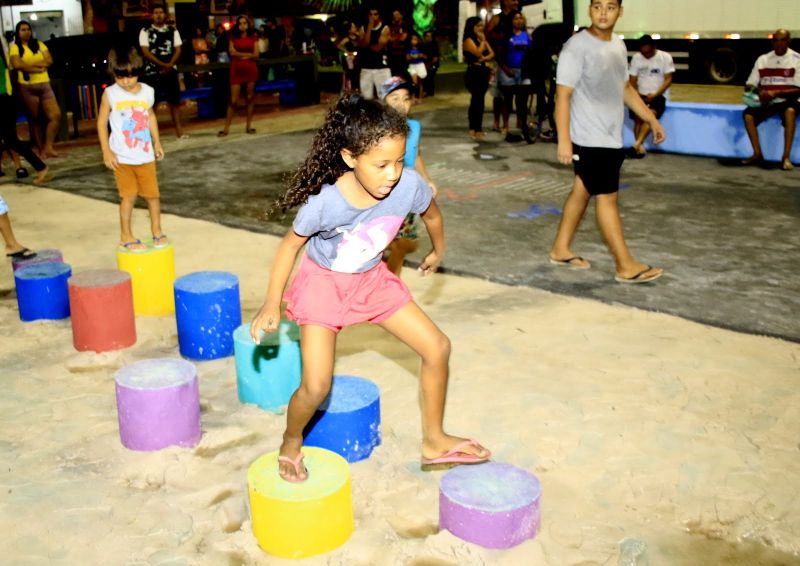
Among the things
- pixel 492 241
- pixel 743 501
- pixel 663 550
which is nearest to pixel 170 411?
pixel 663 550

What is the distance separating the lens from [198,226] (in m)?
8.54

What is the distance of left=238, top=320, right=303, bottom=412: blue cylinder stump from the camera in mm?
4645

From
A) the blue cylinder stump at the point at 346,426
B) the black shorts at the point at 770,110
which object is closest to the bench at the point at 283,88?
the black shorts at the point at 770,110

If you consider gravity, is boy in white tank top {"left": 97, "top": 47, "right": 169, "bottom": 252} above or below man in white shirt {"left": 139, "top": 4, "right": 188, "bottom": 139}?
below

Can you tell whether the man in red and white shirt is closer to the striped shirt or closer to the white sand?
the striped shirt

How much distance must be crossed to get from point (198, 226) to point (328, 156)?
5.23m

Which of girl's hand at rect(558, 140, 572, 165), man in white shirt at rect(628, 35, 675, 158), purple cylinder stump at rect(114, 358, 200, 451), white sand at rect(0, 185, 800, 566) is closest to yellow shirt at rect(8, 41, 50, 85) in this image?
white sand at rect(0, 185, 800, 566)

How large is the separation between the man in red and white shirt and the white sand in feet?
20.5

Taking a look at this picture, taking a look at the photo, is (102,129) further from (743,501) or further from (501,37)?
(501,37)

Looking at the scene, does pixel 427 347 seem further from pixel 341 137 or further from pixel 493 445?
pixel 341 137

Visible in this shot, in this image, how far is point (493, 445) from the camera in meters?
4.24

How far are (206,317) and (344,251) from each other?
1960 millimetres

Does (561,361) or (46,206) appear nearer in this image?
(561,361)

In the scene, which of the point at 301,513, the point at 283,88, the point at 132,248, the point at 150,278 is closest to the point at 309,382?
the point at 301,513
